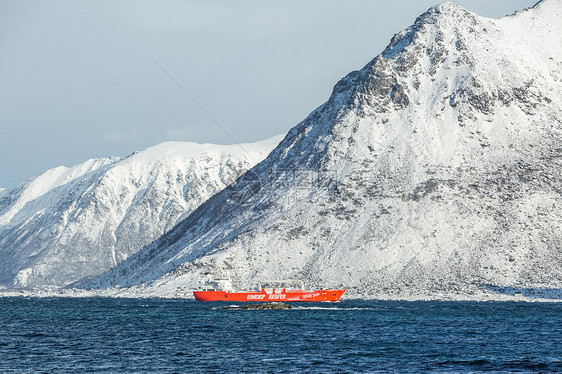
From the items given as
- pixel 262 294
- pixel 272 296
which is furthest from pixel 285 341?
pixel 262 294

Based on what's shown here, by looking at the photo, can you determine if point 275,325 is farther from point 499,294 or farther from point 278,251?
point 278,251

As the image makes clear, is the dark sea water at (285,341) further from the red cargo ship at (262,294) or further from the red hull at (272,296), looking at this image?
the red cargo ship at (262,294)

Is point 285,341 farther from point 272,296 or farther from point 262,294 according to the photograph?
point 262,294

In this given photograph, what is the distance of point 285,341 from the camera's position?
246 feet

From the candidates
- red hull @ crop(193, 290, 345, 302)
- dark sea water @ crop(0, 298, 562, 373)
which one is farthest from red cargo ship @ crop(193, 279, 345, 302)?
dark sea water @ crop(0, 298, 562, 373)

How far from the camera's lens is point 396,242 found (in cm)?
17200

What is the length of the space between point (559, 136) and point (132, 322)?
150 meters

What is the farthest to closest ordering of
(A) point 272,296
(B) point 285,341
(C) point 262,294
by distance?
(C) point 262,294, (A) point 272,296, (B) point 285,341

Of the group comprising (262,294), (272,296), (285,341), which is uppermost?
(262,294)

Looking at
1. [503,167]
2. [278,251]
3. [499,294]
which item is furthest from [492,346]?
[503,167]

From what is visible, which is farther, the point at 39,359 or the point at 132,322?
the point at 132,322

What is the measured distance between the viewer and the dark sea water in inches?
2234

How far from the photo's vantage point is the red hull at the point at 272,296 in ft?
501

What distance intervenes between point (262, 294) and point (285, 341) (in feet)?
278
